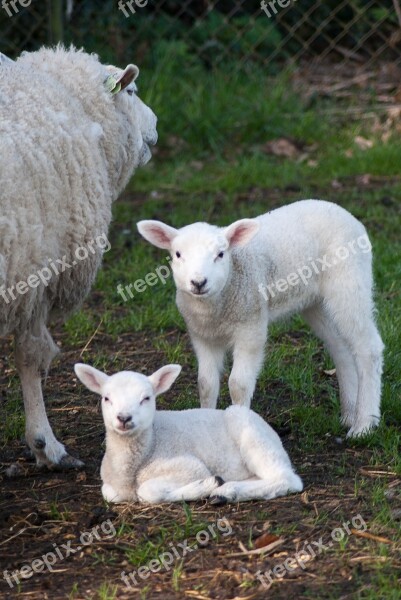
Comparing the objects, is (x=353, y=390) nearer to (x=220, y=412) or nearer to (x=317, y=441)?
(x=317, y=441)

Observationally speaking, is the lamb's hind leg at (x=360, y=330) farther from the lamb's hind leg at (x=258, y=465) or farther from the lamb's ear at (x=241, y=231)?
the lamb's hind leg at (x=258, y=465)

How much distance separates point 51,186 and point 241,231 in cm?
74

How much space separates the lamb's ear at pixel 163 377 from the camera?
12.8 feet

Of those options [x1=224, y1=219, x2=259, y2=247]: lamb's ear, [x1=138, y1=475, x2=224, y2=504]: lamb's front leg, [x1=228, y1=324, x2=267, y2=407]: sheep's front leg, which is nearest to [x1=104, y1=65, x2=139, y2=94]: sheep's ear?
[x1=224, y1=219, x2=259, y2=247]: lamb's ear

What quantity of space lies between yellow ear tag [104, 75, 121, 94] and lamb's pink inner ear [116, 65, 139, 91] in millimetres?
22

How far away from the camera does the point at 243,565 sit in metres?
3.39

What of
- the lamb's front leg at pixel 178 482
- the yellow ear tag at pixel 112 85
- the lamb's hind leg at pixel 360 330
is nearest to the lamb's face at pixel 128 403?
the lamb's front leg at pixel 178 482

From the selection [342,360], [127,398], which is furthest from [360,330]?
[127,398]

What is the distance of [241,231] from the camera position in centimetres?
424

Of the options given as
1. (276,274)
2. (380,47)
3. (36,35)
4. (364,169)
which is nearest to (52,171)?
(276,274)

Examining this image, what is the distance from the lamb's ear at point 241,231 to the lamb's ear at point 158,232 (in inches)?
8.2

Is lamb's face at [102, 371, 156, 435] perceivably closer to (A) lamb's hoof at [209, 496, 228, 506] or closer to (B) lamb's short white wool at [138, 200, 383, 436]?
(A) lamb's hoof at [209, 496, 228, 506]

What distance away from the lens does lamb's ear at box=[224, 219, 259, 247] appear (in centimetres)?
421

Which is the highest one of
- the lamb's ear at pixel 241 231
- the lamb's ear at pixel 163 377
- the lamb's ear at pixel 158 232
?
the lamb's ear at pixel 241 231
